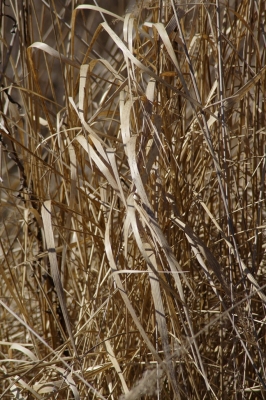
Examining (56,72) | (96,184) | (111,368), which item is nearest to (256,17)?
(96,184)

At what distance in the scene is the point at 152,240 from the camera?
0.73 meters

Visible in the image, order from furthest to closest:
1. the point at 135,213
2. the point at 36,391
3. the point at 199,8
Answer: the point at 199,8, the point at 36,391, the point at 135,213

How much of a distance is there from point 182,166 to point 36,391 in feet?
1.34

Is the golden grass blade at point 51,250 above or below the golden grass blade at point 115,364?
above

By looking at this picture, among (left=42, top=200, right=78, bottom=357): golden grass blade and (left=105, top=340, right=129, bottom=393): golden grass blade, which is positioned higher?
(left=42, top=200, right=78, bottom=357): golden grass blade

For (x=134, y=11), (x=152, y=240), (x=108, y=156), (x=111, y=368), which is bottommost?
(x=111, y=368)

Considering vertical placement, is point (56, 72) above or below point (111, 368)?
above

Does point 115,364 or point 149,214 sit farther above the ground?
point 149,214

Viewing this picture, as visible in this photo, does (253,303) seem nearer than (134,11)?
No

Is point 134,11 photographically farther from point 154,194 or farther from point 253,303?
point 253,303

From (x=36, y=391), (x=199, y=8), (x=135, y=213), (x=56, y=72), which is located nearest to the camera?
(x=135, y=213)

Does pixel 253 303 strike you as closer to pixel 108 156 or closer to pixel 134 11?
pixel 108 156

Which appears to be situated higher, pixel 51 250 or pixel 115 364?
pixel 51 250

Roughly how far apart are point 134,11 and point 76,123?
209mm
